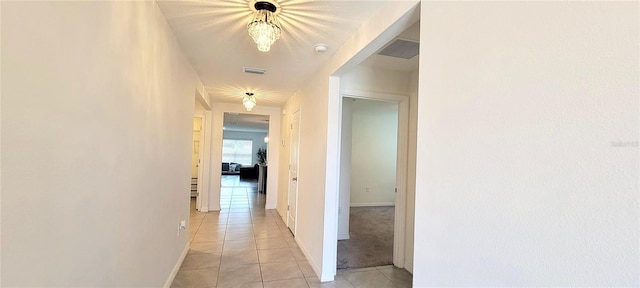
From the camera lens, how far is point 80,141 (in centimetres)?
101

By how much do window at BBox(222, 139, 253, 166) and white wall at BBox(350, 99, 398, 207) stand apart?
858 centimetres

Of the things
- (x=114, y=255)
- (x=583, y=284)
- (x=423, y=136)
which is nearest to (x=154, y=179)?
(x=114, y=255)

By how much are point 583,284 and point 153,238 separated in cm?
229

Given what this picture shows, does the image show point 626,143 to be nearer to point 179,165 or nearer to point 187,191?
point 179,165

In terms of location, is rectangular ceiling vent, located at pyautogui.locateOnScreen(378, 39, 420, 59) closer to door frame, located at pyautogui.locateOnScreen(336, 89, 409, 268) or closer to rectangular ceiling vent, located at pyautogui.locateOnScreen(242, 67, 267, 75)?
door frame, located at pyautogui.locateOnScreen(336, 89, 409, 268)

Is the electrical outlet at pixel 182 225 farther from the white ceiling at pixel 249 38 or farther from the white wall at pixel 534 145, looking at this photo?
the white wall at pixel 534 145

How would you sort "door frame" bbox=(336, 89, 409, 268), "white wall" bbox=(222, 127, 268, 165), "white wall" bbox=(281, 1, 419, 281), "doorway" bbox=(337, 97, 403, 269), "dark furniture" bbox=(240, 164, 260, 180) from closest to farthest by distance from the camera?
1. "white wall" bbox=(281, 1, 419, 281)
2. "door frame" bbox=(336, 89, 409, 268)
3. "doorway" bbox=(337, 97, 403, 269)
4. "dark furniture" bbox=(240, 164, 260, 180)
5. "white wall" bbox=(222, 127, 268, 165)

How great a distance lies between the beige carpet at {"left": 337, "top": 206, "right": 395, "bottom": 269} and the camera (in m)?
3.17

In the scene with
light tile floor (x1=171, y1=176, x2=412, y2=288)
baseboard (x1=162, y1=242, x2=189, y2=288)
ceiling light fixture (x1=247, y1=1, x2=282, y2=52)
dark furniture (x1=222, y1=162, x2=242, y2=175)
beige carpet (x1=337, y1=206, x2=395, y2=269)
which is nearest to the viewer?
ceiling light fixture (x1=247, y1=1, x2=282, y2=52)

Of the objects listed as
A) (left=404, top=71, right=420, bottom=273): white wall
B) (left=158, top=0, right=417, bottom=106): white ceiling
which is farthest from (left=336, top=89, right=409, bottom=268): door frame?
(left=158, top=0, right=417, bottom=106): white ceiling

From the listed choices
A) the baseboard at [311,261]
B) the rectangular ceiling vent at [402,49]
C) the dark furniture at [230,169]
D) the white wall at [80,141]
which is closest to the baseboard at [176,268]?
the white wall at [80,141]

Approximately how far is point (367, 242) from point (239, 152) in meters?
11.3

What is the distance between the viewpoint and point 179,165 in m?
2.68

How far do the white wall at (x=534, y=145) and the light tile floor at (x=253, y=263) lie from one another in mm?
1693
